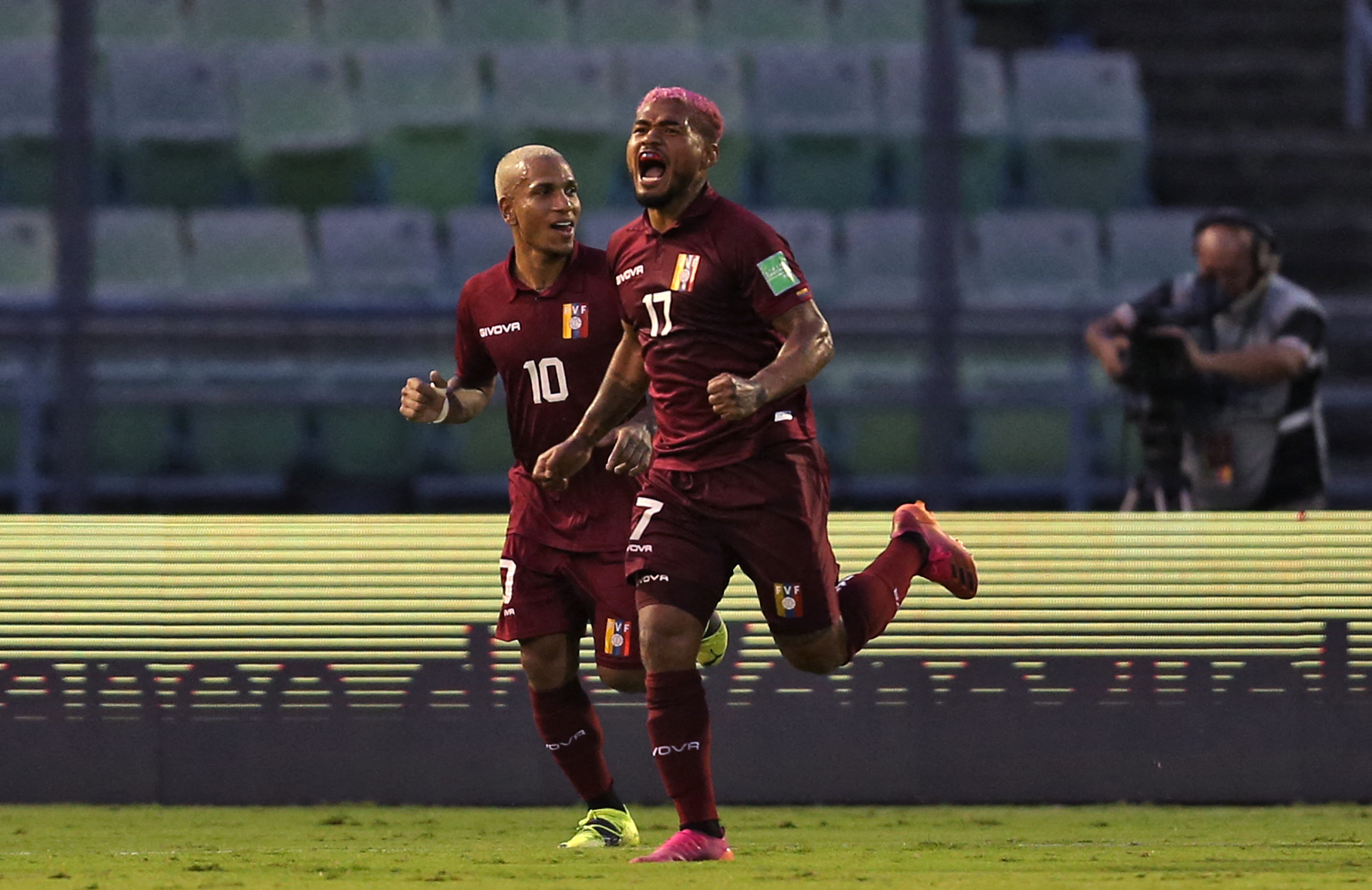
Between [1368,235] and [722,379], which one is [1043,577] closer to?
[722,379]

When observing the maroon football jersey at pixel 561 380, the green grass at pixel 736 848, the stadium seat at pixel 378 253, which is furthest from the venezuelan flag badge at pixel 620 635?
the stadium seat at pixel 378 253

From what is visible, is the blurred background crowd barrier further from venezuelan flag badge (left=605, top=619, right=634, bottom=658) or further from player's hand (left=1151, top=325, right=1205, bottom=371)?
venezuelan flag badge (left=605, top=619, right=634, bottom=658)

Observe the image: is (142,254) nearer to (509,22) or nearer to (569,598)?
(509,22)

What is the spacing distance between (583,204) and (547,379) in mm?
4358

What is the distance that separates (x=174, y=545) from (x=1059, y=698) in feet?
9.00

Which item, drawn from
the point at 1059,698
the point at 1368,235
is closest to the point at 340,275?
the point at 1059,698

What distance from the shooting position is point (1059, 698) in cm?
671

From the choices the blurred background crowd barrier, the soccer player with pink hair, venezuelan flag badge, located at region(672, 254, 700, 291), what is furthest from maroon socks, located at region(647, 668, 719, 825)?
the blurred background crowd barrier

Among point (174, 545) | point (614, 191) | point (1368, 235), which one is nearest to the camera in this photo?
point (174, 545)

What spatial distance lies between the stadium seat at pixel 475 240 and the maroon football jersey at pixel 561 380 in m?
3.69

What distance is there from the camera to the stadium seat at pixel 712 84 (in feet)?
31.6

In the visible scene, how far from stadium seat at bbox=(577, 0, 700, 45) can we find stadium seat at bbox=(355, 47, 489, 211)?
0.73m

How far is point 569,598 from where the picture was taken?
5.30 meters

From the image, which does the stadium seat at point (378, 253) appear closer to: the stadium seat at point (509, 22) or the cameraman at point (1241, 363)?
the stadium seat at point (509, 22)
